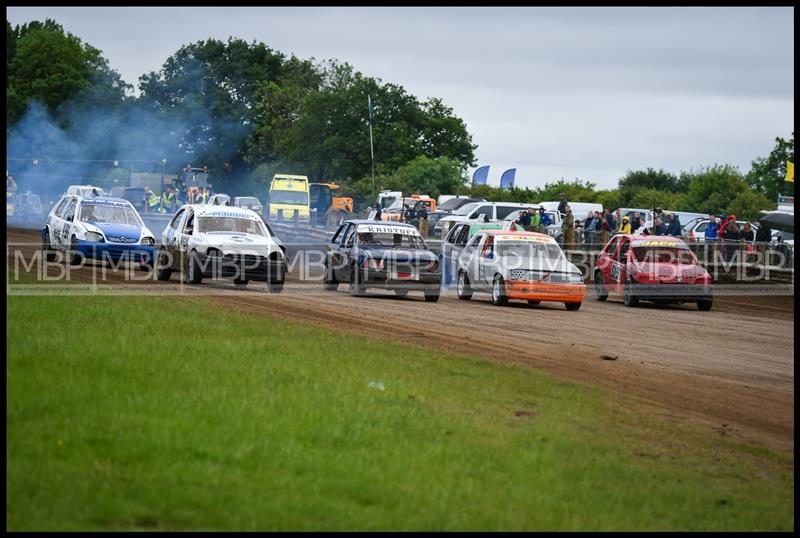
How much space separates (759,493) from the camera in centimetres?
894

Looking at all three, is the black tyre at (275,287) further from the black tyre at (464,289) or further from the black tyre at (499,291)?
the black tyre at (499,291)

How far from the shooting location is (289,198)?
2398 inches

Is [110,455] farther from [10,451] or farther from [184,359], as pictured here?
[184,359]

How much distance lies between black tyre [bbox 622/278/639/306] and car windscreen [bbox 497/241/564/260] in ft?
6.64

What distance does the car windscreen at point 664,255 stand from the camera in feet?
91.9

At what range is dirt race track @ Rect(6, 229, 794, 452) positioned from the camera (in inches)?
522

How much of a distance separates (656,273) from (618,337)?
7.70 metres

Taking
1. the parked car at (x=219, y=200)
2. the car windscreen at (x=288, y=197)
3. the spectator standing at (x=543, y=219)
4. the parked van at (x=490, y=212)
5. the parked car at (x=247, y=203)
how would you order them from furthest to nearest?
the car windscreen at (x=288, y=197) < the parked car at (x=247, y=203) < the parked car at (x=219, y=200) < the parked van at (x=490, y=212) < the spectator standing at (x=543, y=219)

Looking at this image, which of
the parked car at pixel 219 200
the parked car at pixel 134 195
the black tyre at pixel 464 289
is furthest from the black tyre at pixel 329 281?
the parked car at pixel 134 195

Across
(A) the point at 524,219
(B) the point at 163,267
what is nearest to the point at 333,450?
(B) the point at 163,267

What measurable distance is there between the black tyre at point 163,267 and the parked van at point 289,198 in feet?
108

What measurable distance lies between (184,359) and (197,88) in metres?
73.8

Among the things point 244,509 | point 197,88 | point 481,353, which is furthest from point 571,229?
point 197,88

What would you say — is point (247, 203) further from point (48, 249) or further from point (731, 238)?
point (48, 249)
